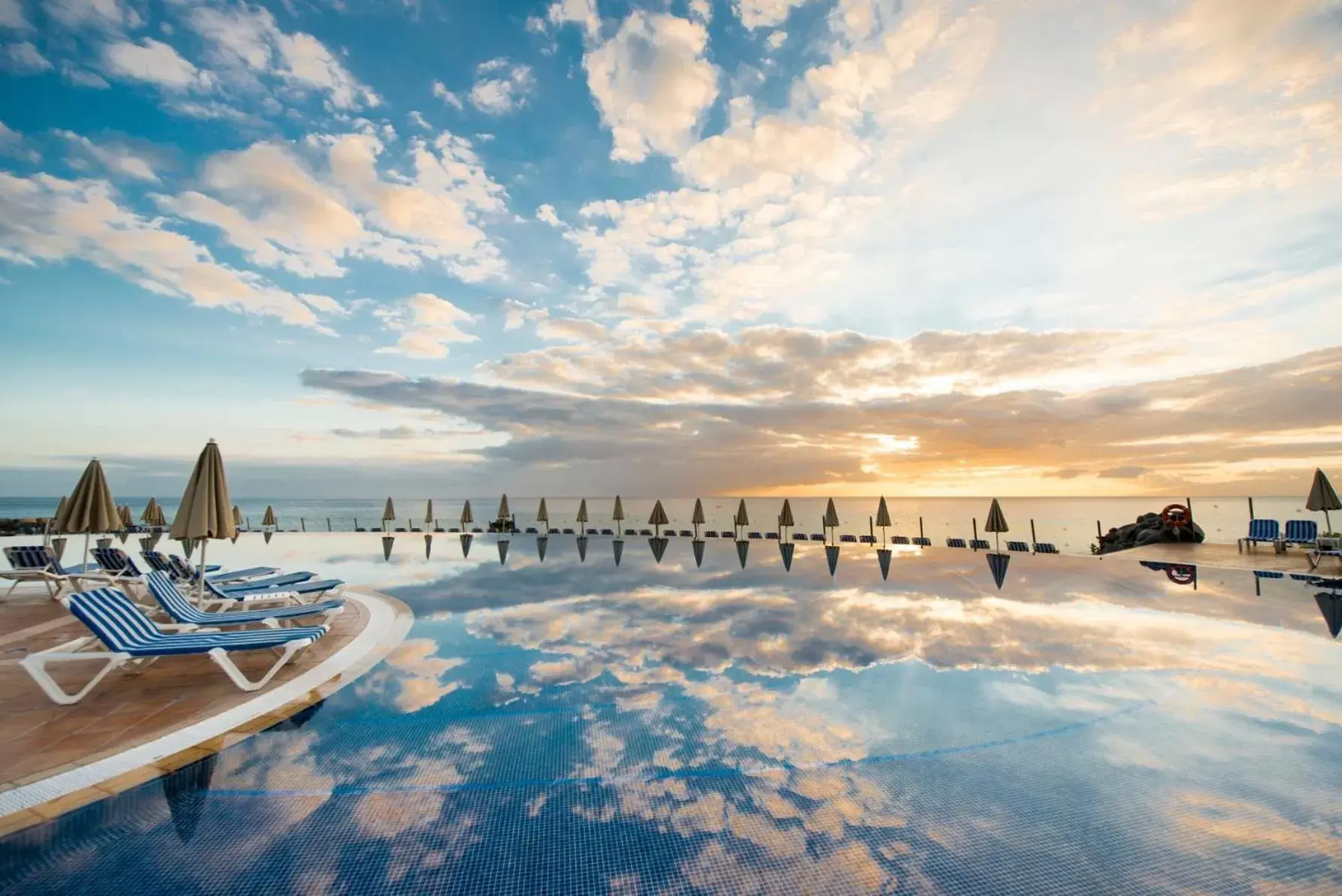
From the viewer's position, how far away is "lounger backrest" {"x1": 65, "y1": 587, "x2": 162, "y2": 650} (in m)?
5.07

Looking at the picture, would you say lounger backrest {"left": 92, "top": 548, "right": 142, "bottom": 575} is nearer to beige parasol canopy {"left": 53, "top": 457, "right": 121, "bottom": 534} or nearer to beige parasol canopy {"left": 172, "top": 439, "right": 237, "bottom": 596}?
beige parasol canopy {"left": 53, "top": 457, "right": 121, "bottom": 534}

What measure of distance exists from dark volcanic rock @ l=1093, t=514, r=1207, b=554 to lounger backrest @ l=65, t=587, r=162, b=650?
30.3 meters

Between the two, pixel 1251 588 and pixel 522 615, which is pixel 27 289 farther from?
pixel 1251 588

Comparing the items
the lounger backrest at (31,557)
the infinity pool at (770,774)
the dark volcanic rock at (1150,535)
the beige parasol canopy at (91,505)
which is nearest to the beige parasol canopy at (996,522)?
the dark volcanic rock at (1150,535)

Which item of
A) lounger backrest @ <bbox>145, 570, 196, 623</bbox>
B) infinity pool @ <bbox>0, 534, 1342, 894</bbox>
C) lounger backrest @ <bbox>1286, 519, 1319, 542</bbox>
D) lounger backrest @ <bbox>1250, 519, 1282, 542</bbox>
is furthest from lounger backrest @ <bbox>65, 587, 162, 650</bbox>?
lounger backrest @ <bbox>1250, 519, 1282, 542</bbox>

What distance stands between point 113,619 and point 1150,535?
1326 inches

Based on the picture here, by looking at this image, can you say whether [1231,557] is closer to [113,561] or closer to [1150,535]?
[1150,535]

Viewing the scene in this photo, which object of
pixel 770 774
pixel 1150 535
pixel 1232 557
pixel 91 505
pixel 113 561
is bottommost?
pixel 1232 557

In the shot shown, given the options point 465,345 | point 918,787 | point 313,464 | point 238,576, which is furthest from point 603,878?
point 313,464

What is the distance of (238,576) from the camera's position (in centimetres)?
1023

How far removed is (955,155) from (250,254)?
19.1 m

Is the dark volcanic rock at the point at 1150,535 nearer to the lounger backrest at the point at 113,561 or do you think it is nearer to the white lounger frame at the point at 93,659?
the white lounger frame at the point at 93,659

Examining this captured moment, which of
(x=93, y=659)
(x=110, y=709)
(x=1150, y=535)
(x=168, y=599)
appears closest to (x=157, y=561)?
(x=168, y=599)

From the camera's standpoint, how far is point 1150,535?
24.0 meters
